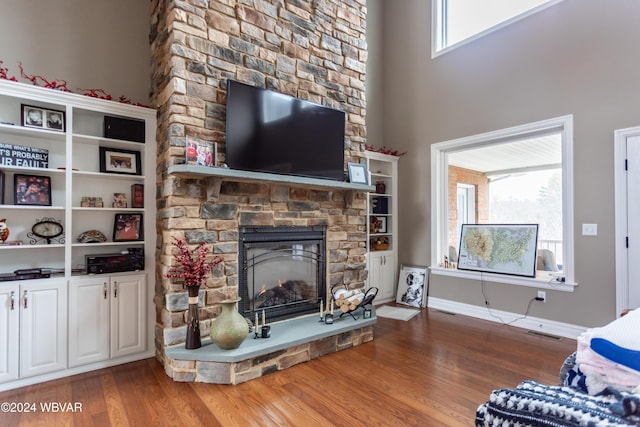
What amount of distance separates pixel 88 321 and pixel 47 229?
2.67 feet

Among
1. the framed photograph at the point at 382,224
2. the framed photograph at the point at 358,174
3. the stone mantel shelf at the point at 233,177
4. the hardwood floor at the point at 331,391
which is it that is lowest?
the hardwood floor at the point at 331,391

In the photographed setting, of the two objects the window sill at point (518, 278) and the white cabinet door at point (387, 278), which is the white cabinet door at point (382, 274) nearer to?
the white cabinet door at point (387, 278)

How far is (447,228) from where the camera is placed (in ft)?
15.9

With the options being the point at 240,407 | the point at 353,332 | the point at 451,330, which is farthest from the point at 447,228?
the point at 240,407

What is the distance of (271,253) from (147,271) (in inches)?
42.7

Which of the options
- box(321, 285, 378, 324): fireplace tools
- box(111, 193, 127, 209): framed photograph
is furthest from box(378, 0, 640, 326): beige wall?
box(111, 193, 127, 209): framed photograph

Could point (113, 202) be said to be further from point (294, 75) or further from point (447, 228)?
point (447, 228)

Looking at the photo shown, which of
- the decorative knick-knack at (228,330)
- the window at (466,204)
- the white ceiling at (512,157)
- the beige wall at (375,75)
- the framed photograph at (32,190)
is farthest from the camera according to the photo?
the window at (466,204)

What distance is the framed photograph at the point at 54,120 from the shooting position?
2.73 meters

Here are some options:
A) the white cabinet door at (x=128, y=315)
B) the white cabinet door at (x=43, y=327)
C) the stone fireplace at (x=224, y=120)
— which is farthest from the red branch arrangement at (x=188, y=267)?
the white cabinet door at (x=43, y=327)

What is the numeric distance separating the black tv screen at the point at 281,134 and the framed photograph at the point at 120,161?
3.23 ft

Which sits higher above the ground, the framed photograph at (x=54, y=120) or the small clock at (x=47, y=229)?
the framed photograph at (x=54, y=120)

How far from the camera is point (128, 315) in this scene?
9.65 ft

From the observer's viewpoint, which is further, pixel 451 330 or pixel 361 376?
pixel 451 330
